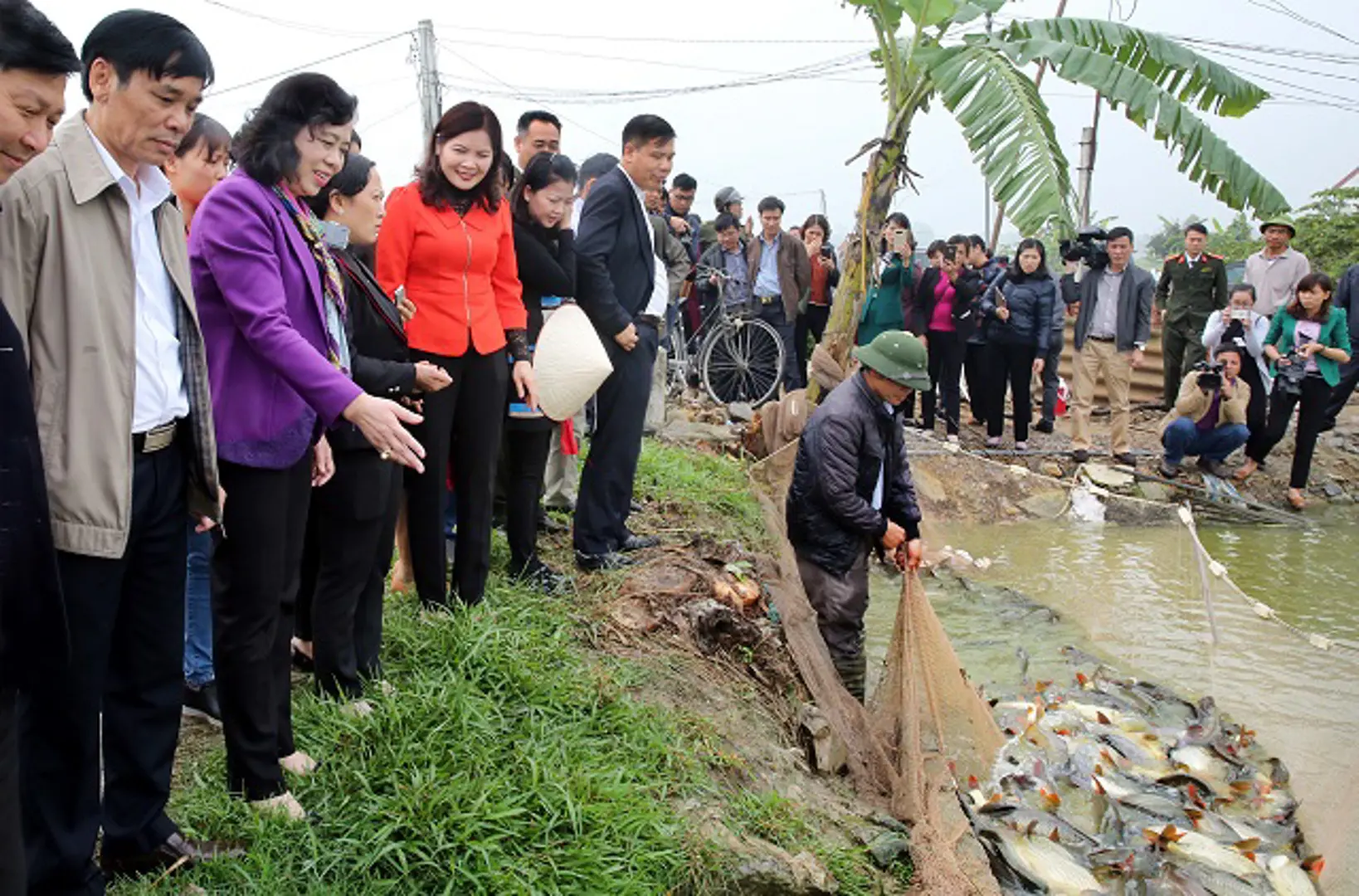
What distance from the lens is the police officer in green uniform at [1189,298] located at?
10.7m

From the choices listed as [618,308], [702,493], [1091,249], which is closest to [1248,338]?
[1091,249]

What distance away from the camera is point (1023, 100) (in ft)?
21.4

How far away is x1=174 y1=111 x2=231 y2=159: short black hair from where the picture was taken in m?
3.37

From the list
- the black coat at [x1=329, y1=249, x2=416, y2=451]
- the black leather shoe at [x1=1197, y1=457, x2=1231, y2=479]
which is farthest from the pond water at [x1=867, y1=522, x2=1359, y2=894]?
the black coat at [x1=329, y1=249, x2=416, y2=451]

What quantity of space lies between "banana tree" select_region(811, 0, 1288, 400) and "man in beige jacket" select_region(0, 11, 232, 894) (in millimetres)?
5019

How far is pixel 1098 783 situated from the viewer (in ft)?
15.0

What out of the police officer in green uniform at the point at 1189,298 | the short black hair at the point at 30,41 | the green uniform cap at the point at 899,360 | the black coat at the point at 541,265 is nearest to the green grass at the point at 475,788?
the black coat at the point at 541,265

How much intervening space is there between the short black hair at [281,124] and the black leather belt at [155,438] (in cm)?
74

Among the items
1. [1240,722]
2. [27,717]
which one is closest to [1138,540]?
[1240,722]

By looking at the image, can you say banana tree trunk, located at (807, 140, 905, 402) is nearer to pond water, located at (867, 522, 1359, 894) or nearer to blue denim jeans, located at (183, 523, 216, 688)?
pond water, located at (867, 522, 1359, 894)

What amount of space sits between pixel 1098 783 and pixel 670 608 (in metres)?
2.08

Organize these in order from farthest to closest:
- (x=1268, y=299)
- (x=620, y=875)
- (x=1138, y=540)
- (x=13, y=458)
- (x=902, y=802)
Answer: (x=1268, y=299)
(x=1138, y=540)
(x=902, y=802)
(x=620, y=875)
(x=13, y=458)

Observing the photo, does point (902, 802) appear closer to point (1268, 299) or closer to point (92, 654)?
point (92, 654)

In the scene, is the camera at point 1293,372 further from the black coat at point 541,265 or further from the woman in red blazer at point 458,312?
the woman in red blazer at point 458,312
